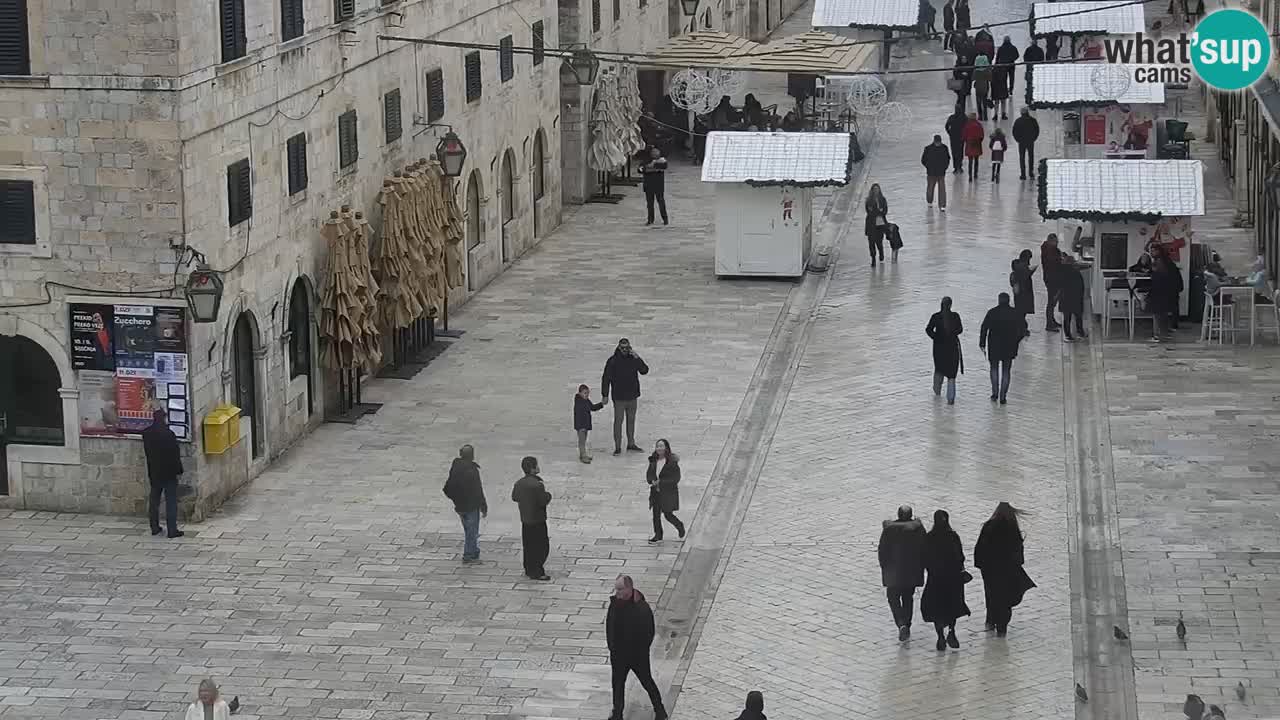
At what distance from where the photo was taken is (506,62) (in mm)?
40094

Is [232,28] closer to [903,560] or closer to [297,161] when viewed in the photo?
[297,161]

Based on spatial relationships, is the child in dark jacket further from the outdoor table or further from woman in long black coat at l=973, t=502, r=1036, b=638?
the outdoor table

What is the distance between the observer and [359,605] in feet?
75.9

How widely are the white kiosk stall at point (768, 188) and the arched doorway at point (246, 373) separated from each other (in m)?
11.5

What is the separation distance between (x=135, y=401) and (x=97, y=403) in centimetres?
46

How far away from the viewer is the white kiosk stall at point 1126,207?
34.0 meters

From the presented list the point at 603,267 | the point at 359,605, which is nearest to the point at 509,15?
the point at 603,267

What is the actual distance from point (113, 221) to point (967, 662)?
10450mm

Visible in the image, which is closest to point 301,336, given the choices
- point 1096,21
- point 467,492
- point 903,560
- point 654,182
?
point 467,492

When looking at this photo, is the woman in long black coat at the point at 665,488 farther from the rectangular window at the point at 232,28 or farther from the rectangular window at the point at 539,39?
the rectangular window at the point at 539,39

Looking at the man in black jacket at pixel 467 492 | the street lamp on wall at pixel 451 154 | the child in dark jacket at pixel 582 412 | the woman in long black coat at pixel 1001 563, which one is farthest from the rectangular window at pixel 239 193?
the woman in long black coat at pixel 1001 563

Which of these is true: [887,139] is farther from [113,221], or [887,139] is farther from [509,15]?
[113,221]

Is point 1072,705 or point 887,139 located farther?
point 887,139

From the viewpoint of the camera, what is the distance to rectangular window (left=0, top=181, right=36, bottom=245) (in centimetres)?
2553
